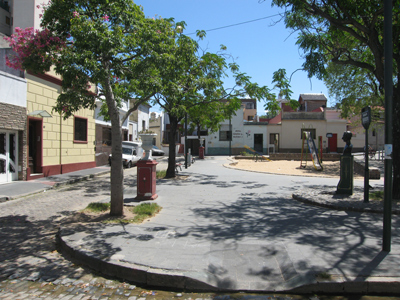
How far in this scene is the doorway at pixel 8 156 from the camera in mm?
11909

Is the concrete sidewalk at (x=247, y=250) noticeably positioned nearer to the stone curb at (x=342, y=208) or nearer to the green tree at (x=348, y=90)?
the stone curb at (x=342, y=208)

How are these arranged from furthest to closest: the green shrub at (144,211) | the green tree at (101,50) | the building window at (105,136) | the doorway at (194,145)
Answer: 1. the doorway at (194,145)
2. the building window at (105,136)
3. the green shrub at (144,211)
4. the green tree at (101,50)

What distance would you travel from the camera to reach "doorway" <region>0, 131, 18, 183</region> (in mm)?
11909

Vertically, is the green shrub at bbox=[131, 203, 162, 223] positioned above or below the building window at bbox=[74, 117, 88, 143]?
below

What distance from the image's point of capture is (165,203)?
845 centimetres

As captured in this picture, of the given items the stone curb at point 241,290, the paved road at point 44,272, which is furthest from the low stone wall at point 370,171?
the paved road at point 44,272

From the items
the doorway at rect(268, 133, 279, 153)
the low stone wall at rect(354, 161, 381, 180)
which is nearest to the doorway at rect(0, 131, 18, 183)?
the low stone wall at rect(354, 161, 381, 180)

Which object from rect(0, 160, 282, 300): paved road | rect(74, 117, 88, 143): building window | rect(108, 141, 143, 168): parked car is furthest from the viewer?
rect(108, 141, 143, 168): parked car

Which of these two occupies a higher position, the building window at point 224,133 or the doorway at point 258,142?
the building window at point 224,133

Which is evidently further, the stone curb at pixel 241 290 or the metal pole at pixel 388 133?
the metal pole at pixel 388 133

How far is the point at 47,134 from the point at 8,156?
2.49 meters

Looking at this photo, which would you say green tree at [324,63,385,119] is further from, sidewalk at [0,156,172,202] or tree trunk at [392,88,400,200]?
sidewalk at [0,156,172,202]

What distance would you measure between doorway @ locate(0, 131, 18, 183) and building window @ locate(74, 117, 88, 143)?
4.74 m

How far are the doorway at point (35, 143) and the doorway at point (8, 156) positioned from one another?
133 centimetres
